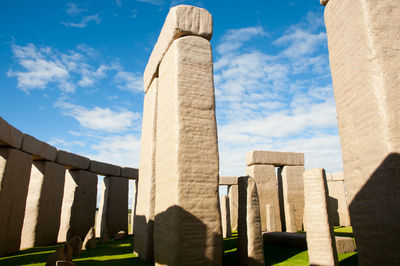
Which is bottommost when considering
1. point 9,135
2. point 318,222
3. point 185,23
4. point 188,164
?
point 318,222

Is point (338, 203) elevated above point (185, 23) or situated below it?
below

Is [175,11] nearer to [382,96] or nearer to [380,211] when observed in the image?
[382,96]

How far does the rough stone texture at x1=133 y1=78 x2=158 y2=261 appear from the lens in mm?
4863

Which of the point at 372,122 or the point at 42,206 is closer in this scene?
the point at 372,122

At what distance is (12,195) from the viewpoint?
20.5ft

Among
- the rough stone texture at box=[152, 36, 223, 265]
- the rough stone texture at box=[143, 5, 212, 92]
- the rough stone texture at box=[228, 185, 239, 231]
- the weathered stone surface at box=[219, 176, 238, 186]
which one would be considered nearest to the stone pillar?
the rough stone texture at box=[152, 36, 223, 265]

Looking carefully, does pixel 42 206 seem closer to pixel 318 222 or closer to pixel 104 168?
pixel 104 168

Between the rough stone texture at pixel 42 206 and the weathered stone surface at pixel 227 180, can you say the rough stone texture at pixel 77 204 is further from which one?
the weathered stone surface at pixel 227 180

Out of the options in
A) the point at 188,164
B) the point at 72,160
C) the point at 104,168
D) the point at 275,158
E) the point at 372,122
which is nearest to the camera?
the point at 372,122

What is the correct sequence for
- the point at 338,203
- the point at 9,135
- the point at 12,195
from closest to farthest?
the point at 9,135
the point at 12,195
the point at 338,203

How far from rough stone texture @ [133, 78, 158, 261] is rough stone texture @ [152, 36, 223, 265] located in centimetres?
40

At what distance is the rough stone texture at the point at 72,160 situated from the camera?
846 cm

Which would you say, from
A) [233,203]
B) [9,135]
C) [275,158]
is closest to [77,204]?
[9,135]

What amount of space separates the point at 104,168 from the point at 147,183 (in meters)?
5.96
